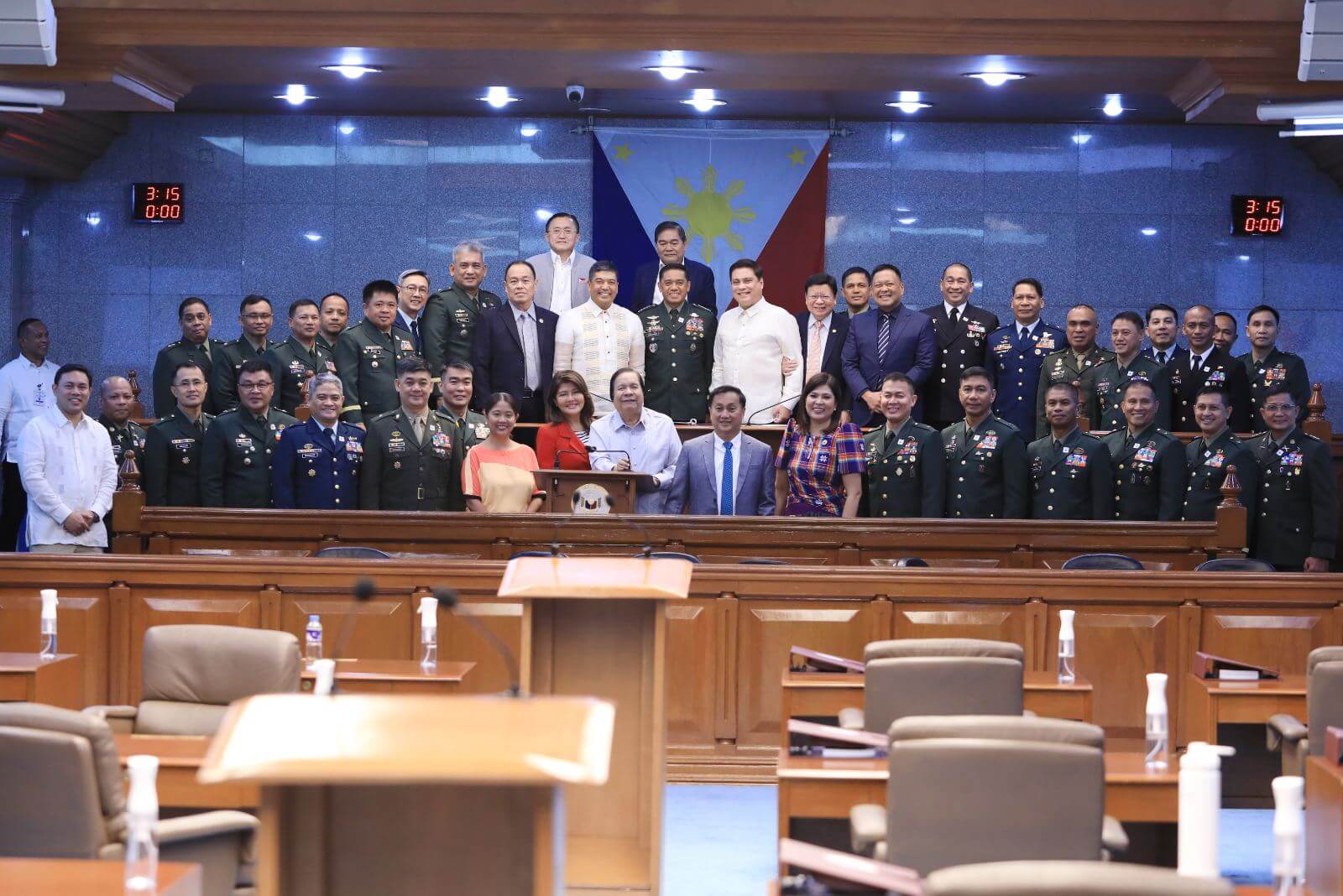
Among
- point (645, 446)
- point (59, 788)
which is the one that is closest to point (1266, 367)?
point (645, 446)

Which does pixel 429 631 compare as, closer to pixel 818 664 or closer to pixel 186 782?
pixel 818 664

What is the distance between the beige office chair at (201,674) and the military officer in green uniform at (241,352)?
3.95 m

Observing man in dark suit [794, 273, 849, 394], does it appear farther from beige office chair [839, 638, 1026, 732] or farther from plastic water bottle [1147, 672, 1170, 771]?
beige office chair [839, 638, 1026, 732]

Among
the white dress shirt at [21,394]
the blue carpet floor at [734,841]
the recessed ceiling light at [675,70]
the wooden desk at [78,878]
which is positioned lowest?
the blue carpet floor at [734,841]

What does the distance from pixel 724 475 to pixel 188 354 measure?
3168 mm

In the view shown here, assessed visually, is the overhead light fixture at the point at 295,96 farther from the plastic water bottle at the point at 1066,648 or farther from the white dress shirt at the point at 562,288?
the plastic water bottle at the point at 1066,648

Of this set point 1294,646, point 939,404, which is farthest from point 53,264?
point 1294,646

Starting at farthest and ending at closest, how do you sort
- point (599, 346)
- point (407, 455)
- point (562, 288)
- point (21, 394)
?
point (21, 394), point (562, 288), point (599, 346), point (407, 455)

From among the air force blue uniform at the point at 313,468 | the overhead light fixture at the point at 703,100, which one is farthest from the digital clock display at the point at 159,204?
the air force blue uniform at the point at 313,468

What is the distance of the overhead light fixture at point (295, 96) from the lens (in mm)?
10148

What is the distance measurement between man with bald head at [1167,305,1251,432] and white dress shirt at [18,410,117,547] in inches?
219

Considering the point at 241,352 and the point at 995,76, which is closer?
the point at 241,352

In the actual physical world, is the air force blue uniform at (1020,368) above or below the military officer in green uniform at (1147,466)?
above

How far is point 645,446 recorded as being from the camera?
708cm
